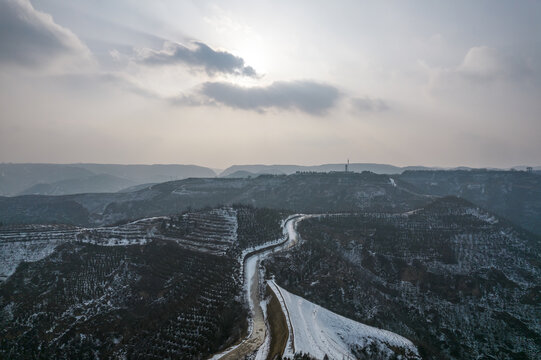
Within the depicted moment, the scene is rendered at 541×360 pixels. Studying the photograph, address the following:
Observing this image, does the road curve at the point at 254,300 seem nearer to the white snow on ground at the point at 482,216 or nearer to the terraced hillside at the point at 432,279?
the terraced hillside at the point at 432,279

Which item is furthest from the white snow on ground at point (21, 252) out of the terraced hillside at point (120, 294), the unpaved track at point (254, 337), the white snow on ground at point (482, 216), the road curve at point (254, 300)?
the white snow on ground at point (482, 216)

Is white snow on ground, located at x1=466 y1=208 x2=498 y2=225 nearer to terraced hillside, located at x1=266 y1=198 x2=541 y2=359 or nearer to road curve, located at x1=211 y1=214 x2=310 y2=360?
terraced hillside, located at x1=266 y1=198 x2=541 y2=359

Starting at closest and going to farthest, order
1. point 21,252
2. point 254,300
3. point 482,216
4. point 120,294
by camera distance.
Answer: point 254,300, point 120,294, point 21,252, point 482,216

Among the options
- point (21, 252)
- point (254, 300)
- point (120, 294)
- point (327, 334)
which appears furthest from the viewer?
point (21, 252)

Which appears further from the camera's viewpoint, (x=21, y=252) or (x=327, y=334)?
(x=21, y=252)

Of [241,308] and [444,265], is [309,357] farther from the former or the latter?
[444,265]

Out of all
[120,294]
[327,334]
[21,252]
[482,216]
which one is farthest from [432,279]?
[21,252]

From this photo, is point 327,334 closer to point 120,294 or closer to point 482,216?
point 120,294
